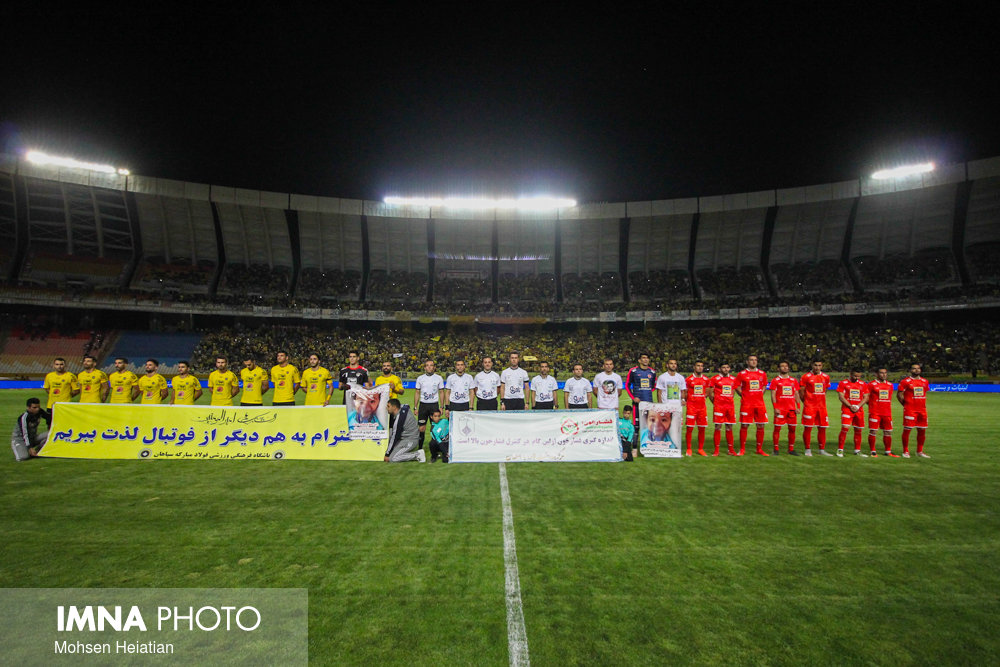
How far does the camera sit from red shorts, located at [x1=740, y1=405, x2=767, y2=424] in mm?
9586

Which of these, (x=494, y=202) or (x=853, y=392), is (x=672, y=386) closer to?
(x=853, y=392)

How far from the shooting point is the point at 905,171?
110ft

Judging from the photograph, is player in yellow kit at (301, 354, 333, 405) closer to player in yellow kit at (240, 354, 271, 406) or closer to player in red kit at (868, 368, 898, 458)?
player in yellow kit at (240, 354, 271, 406)

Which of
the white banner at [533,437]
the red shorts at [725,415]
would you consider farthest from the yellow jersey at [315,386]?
the red shorts at [725,415]

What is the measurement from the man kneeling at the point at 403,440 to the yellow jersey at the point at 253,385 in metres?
3.39

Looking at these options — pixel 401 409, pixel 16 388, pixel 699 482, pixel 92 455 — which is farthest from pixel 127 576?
pixel 16 388

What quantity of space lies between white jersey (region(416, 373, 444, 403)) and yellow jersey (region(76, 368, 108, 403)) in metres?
6.96

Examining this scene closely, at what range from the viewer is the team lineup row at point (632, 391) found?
934cm

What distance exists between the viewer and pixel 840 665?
9.30 ft

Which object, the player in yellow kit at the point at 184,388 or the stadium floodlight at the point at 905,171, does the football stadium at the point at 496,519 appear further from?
the stadium floodlight at the point at 905,171

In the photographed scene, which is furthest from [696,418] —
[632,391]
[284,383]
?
[284,383]

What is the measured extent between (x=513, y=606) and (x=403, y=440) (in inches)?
221

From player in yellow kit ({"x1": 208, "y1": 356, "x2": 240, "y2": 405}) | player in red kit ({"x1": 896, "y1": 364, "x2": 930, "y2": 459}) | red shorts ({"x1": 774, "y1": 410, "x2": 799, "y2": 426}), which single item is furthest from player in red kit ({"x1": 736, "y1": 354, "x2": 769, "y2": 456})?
player in yellow kit ({"x1": 208, "y1": 356, "x2": 240, "y2": 405})

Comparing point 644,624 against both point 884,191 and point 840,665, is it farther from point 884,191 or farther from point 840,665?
point 884,191
